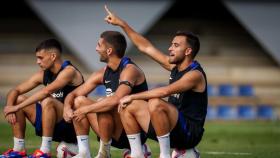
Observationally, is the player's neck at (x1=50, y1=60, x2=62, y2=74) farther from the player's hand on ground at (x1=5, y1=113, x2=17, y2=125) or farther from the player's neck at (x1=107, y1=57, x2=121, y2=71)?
the player's neck at (x1=107, y1=57, x2=121, y2=71)

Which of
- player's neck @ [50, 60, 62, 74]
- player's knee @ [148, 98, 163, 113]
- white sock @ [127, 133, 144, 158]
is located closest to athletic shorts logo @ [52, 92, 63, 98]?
player's neck @ [50, 60, 62, 74]

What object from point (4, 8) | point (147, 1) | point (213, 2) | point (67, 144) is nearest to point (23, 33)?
point (4, 8)

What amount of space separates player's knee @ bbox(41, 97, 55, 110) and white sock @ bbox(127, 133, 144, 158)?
4.61ft

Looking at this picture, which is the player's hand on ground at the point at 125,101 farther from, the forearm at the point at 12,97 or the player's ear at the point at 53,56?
the forearm at the point at 12,97

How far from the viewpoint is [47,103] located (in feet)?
34.7

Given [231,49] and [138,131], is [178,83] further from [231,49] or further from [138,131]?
[231,49]

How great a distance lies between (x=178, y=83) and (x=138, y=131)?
2.52 feet

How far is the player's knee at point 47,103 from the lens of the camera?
34.7ft

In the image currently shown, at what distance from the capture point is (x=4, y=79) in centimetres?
3394

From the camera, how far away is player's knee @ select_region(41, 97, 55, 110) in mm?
10562

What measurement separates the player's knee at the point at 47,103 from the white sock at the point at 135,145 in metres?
1.41

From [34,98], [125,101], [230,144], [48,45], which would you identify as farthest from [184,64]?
[230,144]

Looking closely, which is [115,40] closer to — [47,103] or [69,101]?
[69,101]

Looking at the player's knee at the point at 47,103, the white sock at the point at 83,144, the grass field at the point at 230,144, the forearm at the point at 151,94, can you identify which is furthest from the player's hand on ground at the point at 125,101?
the grass field at the point at 230,144
